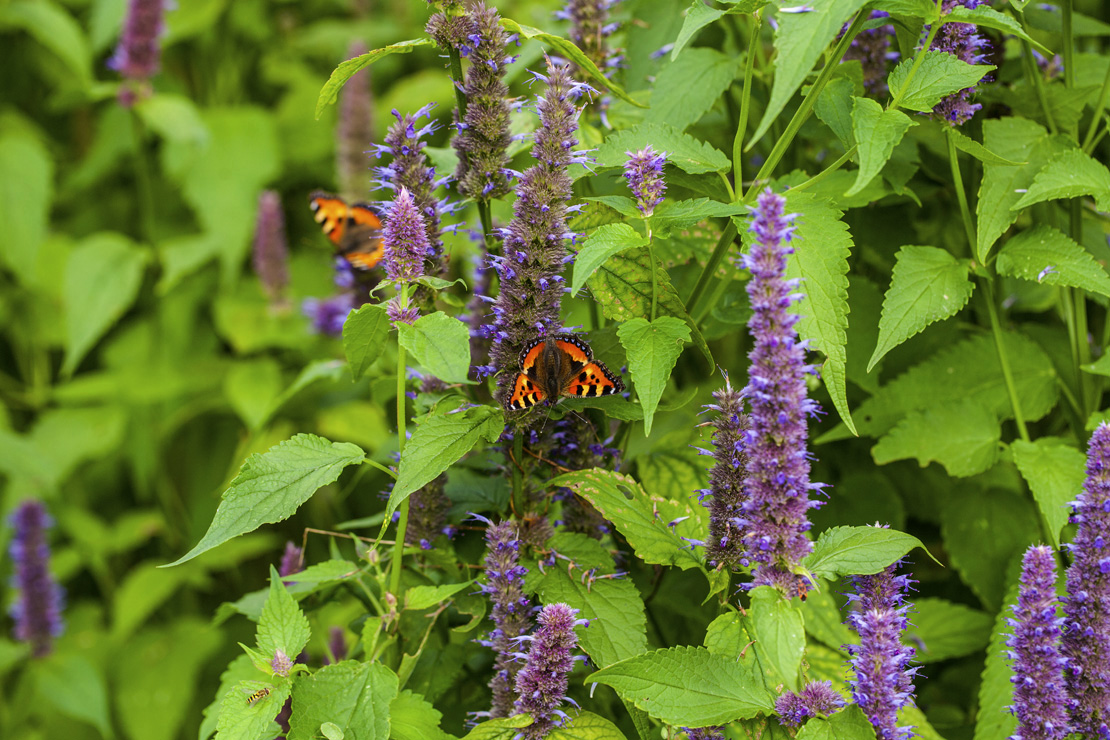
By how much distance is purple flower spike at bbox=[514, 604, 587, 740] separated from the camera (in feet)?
3.85

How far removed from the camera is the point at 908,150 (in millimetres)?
1648

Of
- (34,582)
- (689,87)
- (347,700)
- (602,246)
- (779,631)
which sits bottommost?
(34,582)

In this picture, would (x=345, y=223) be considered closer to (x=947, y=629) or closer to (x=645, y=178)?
(x=645, y=178)

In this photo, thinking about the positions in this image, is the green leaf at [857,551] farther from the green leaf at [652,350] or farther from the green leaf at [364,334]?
the green leaf at [364,334]

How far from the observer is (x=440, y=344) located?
122cm

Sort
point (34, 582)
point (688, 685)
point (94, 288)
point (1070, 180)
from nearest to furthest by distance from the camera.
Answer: point (688, 685), point (1070, 180), point (34, 582), point (94, 288)

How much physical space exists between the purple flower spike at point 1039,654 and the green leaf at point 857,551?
0.18 m

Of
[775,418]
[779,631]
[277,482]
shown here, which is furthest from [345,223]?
[779,631]

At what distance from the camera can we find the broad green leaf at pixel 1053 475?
4.81 ft

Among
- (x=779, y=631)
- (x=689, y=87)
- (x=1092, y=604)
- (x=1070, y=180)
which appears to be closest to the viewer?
(x=779, y=631)

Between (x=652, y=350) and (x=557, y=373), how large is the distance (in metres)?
0.14

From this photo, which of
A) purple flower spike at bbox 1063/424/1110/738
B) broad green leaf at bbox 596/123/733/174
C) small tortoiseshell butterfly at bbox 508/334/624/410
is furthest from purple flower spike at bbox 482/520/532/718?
purple flower spike at bbox 1063/424/1110/738

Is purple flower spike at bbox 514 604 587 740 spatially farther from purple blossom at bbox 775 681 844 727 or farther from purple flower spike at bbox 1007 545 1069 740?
purple flower spike at bbox 1007 545 1069 740

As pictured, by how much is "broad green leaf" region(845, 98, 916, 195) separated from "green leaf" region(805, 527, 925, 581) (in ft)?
1.46
